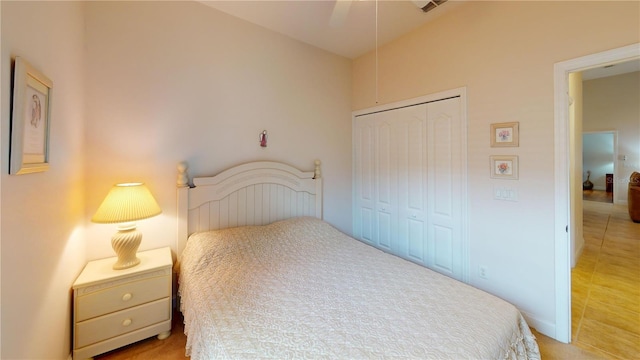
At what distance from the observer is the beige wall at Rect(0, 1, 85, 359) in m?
0.97

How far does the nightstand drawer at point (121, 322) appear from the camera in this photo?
162cm

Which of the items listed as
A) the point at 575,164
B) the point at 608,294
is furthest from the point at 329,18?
the point at 608,294

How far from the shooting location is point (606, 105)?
5.66 meters

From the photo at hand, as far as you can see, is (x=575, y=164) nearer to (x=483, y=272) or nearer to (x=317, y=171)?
(x=483, y=272)

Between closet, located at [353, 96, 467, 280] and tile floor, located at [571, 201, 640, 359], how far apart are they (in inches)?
37.3

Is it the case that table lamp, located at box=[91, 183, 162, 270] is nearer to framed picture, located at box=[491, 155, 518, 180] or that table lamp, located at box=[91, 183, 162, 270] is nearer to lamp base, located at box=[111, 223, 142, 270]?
lamp base, located at box=[111, 223, 142, 270]

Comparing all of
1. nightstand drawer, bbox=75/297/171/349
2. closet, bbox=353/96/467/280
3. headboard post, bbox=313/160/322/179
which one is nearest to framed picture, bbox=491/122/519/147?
closet, bbox=353/96/467/280

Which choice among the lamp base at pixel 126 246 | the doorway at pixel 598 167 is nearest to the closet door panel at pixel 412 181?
the lamp base at pixel 126 246

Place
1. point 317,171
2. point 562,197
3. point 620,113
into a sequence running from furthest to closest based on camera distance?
point 620,113
point 317,171
point 562,197

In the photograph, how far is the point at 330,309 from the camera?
1378mm

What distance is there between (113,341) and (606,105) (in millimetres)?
9216

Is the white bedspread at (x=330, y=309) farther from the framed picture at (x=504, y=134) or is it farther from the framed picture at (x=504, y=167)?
the framed picture at (x=504, y=134)

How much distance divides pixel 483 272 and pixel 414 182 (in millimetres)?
1052

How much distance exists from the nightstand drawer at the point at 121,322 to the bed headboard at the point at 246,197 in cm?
47
